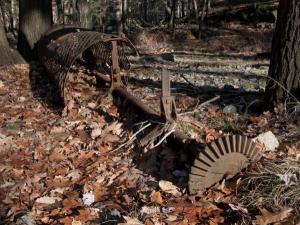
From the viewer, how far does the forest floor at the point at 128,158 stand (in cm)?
407

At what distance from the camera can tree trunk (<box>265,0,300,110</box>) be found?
561cm

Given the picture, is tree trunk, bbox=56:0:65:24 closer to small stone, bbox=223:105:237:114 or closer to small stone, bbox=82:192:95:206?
small stone, bbox=223:105:237:114

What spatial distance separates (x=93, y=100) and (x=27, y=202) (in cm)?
304

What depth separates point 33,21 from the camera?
11133mm

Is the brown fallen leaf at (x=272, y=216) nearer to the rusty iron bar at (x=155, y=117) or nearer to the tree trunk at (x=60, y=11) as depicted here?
the rusty iron bar at (x=155, y=117)

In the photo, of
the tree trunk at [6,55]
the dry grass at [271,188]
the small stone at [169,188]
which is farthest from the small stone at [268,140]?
the tree trunk at [6,55]

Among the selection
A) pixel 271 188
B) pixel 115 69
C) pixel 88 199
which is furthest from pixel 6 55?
pixel 271 188

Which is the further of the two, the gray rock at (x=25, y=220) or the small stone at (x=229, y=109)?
the small stone at (x=229, y=109)

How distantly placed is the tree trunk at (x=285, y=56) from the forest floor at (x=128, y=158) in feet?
0.79

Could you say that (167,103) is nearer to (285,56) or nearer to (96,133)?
(96,133)

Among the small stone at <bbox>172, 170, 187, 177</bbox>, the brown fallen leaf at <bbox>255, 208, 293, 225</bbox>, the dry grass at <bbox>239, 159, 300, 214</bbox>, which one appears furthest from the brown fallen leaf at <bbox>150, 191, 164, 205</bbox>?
the brown fallen leaf at <bbox>255, 208, 293, 225</bbox>

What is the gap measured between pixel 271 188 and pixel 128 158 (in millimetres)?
2045

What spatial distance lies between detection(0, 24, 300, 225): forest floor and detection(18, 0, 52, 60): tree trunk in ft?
6.36

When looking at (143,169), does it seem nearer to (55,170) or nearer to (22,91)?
(55,170)
